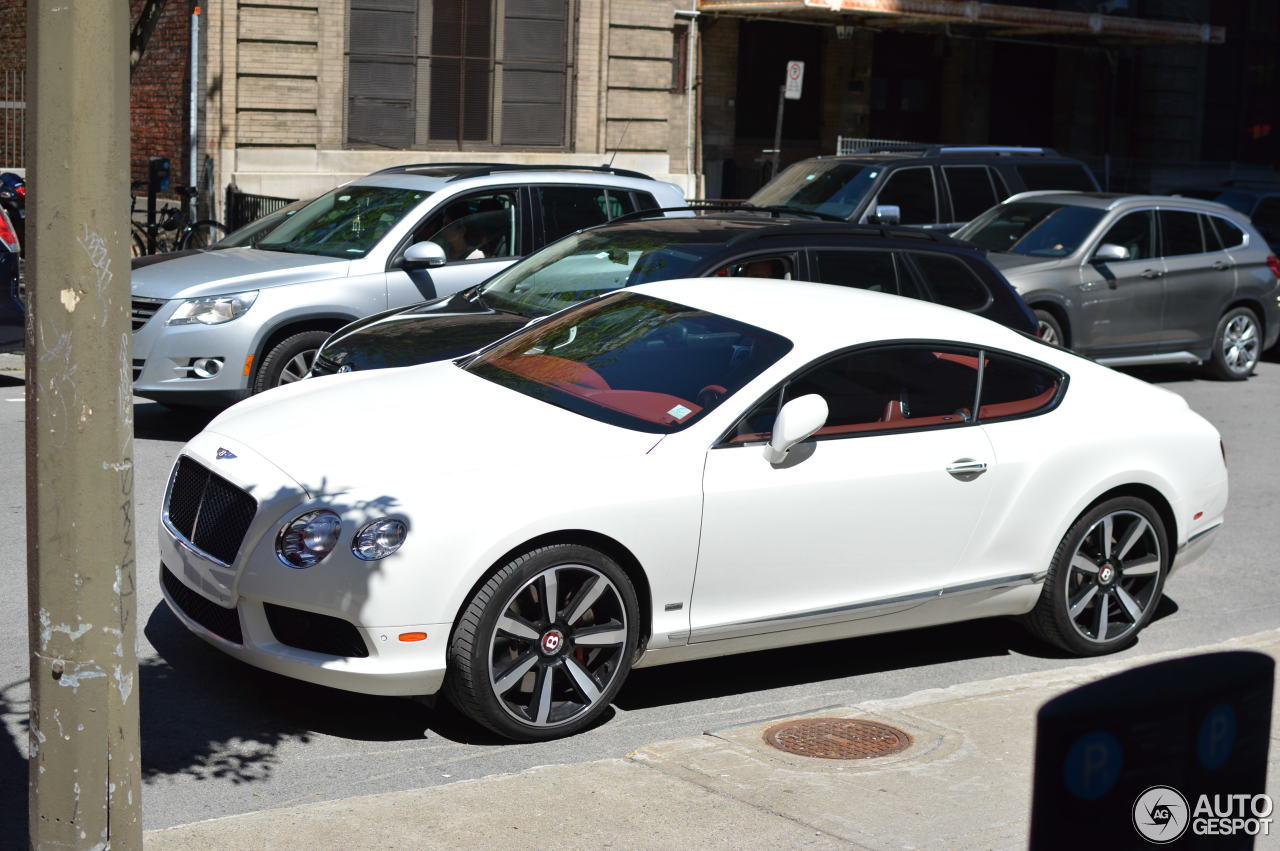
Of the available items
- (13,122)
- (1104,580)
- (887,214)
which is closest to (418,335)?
(1104,580)

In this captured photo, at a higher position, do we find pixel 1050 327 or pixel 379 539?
pixel 1050 327

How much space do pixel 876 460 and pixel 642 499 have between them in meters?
1.07

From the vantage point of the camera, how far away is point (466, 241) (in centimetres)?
1141

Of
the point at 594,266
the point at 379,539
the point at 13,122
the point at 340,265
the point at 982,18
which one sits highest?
the point at 982,18

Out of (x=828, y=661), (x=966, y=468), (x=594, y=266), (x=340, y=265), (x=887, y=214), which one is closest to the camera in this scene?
(x=966, y=468)

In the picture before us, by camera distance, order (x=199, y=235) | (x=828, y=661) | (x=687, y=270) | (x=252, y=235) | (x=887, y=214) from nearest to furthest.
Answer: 1. (x=828, y=661)
2. (x=687, y=270)
3. (x=252, y=235)
4. (x=887, y=214)
5. (x=199, y=235)

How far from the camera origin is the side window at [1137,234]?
48.6 ft

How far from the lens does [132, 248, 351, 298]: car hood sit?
410 inches

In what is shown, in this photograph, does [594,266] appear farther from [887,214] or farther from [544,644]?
[887,214]

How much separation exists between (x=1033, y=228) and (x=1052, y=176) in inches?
92.5

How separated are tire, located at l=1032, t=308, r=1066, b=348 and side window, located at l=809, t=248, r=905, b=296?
4.77 metres

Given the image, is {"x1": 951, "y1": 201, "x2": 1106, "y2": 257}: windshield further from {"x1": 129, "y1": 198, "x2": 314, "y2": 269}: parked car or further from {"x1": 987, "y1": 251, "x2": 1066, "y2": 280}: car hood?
{"x1": 129, "y1": 198, "x2": 314, "y2": 269}: parked car

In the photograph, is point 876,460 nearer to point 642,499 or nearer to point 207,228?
Result: point 642,499

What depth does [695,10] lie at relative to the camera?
86.6 feet
